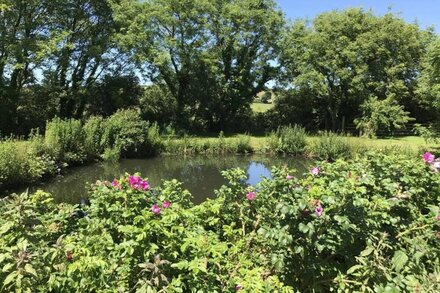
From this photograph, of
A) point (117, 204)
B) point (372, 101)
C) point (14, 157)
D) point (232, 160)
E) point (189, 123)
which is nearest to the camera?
point (117, 204)

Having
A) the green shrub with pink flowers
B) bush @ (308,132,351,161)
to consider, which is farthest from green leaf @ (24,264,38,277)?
bush @ (308,132,351,161)

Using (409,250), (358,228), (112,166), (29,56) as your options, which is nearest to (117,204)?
(358,228)

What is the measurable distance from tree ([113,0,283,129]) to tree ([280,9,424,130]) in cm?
218

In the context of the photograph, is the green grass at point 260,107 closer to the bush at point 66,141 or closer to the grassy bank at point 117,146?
the grassy bank at point 117,146

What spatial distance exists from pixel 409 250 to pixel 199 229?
151cm

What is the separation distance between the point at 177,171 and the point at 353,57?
1516 centimetres

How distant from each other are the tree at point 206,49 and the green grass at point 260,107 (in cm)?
268

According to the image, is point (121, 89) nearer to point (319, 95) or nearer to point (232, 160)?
point (232, 160)

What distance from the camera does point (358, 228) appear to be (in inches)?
108

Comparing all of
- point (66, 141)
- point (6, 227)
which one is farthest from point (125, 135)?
point (6, 227)

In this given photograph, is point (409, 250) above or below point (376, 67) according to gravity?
below

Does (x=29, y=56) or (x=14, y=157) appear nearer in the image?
(x=14, y=157)

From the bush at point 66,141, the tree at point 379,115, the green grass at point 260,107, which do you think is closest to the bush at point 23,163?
the bush at point 66,141

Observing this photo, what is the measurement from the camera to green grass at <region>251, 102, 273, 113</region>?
30.7 meters
